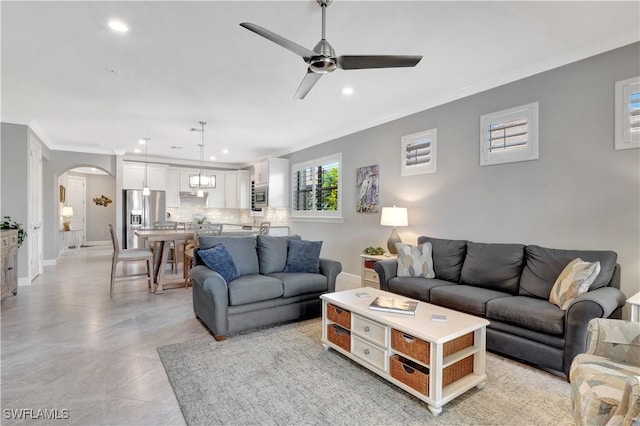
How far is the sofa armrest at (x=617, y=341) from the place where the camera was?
5.33 ft

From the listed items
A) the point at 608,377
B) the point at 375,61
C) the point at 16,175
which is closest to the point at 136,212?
the point at 16,175

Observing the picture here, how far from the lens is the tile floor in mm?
1976

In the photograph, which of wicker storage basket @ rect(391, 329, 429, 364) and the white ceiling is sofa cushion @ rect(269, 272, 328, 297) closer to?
wicker storage basket @ rect(391, 329, 429, 364)

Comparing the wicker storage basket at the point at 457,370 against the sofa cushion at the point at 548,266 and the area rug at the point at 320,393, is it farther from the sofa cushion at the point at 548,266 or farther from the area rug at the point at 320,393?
the sofa cushion at the point at 548,266

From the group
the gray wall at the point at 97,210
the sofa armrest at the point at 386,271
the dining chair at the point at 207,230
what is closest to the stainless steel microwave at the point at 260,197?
the dining chair at the point at 207,230

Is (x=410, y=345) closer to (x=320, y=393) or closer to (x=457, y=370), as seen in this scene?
(x=457, y=370)

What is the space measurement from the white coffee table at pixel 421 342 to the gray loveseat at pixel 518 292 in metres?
0.53

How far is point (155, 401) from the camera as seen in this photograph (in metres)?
2.04

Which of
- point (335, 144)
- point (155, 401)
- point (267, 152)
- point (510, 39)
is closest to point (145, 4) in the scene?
point (155, 401)

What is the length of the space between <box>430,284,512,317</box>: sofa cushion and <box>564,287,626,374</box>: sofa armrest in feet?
2.03

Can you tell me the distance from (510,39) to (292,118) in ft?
10.1

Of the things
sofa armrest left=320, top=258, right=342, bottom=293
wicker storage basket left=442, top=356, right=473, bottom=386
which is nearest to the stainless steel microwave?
sofa armrest left=320, top=258, right=342, bottom=293

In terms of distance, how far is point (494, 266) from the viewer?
319 cm

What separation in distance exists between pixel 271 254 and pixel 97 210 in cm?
1045
